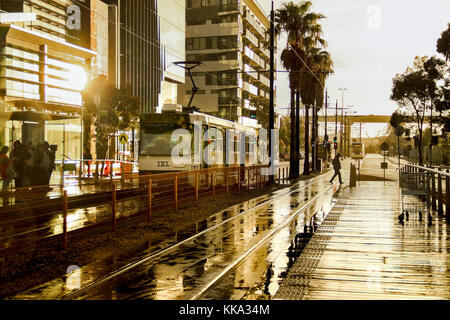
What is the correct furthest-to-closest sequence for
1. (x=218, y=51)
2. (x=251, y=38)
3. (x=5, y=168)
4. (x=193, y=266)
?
(x=251, y=38), (x=218, y=51), (x=5, y=168), (x=193, y=266)

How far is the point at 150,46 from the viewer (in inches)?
2997

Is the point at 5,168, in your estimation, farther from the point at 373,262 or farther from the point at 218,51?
the point at 218,51

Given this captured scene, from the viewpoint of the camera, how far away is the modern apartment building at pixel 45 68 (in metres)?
28.3

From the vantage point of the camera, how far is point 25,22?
4653cm

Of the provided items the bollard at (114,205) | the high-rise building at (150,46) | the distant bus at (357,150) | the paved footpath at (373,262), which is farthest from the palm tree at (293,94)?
the distant bus at (357,150)

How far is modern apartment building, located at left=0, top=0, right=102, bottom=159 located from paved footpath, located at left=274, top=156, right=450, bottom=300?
55.3ft

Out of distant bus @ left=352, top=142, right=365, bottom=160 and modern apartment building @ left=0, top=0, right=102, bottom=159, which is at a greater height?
modern apartment building @ left=0, top=0, right=102, bottom=159

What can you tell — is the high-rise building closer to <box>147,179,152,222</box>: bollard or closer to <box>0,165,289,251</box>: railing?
<box>0,165,289,251</box>: railing

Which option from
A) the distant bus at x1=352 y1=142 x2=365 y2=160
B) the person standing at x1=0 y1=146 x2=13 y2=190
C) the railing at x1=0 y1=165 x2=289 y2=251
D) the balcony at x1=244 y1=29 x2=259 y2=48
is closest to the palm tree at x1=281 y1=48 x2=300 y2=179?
the railing at x1=0 y1=165 x2=289 y2=251

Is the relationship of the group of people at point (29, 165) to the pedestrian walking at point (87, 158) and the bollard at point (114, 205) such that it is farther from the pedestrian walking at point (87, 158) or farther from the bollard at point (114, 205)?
the bollard at point (114, 205)

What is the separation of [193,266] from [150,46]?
6992 cm

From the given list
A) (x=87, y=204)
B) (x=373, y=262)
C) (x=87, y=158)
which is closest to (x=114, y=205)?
(x=87, y=204)

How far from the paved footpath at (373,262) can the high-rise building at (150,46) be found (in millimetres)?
61638

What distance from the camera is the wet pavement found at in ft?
23.9
